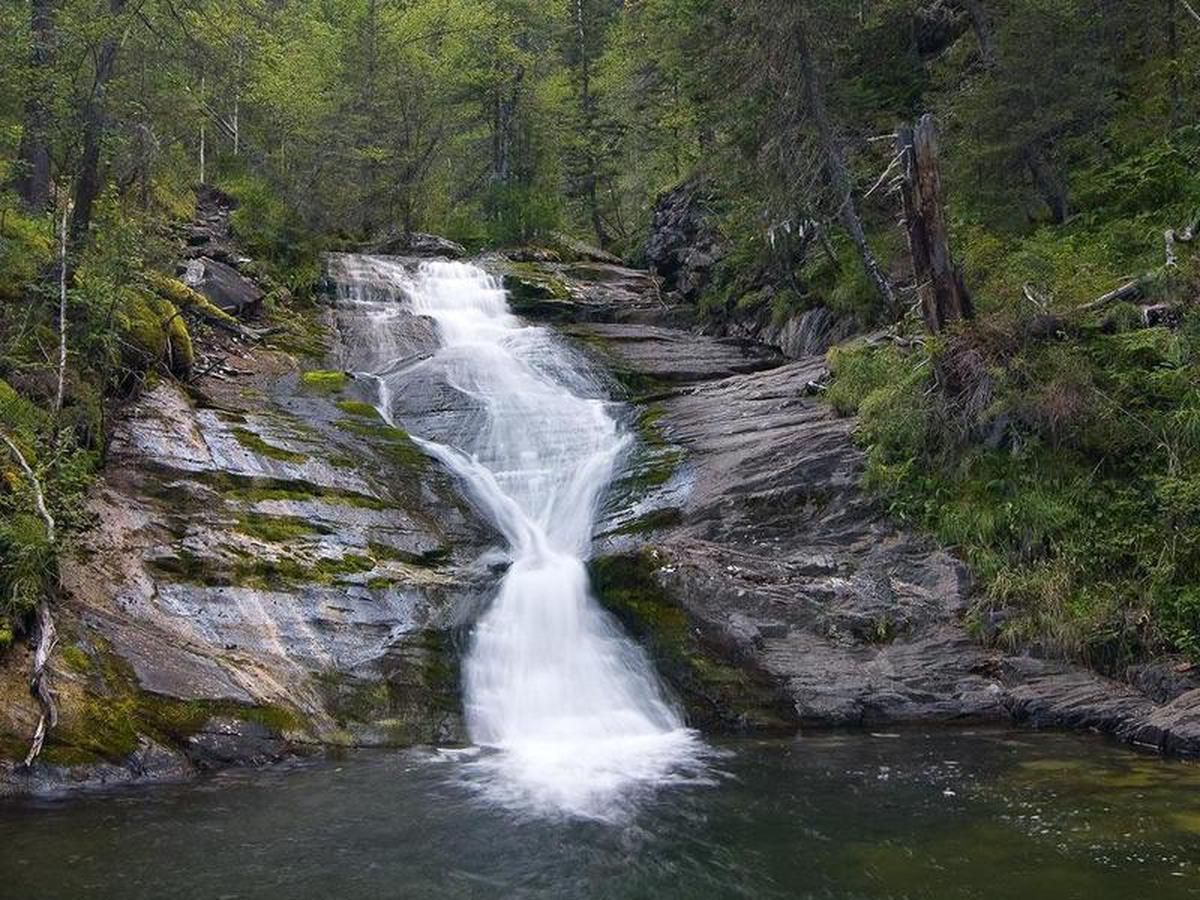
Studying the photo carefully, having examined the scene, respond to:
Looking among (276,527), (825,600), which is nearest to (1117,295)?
(825,600)

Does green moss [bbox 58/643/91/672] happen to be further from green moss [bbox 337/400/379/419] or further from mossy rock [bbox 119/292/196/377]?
green moss [bbox 337/400/379/419]

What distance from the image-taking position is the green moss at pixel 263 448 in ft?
41.2

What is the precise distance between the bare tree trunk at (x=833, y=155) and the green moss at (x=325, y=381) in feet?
A: 32.8

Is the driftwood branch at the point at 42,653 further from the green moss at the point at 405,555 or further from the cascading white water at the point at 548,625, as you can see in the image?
the cascading white water at the point at 548,625

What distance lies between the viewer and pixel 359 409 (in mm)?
15812

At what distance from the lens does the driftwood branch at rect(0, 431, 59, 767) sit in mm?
7516

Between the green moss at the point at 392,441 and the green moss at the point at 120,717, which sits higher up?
the green moss at the point at 392,441

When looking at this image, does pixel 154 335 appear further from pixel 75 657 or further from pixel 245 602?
pixel 75 657

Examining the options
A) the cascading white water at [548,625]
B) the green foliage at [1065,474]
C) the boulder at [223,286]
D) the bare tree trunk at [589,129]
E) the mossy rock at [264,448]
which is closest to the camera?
Result: the cascading white water at [548,625]

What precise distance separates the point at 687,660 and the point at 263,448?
6607 millimetres

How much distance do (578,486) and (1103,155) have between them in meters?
10.8

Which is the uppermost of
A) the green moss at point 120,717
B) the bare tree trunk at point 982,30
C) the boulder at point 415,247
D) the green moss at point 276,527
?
the bare tree trunk at point 982,30

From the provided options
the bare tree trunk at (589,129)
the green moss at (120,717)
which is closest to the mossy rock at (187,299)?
the green moss at (120,717)

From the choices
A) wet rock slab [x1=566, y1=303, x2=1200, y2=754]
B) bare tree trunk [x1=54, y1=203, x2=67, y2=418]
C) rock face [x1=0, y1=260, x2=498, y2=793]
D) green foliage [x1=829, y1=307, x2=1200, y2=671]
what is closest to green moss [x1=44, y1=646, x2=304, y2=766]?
rock face [x1=0, y1=260, x2=498, y2=793]
